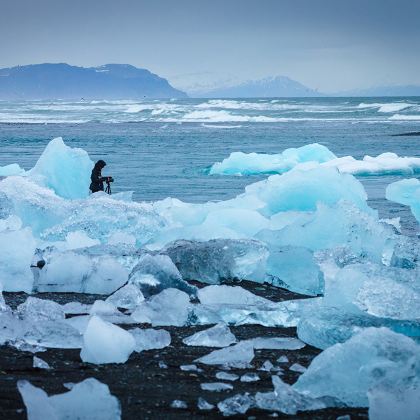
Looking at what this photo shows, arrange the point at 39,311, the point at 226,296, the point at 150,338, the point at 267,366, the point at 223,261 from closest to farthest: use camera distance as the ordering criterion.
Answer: the point at 267,366
the point at 150,338
the point at 39,311
the point at 226,296
the point at 223,261

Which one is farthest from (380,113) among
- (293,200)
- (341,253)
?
(341,253)

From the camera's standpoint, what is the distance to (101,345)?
356 cm

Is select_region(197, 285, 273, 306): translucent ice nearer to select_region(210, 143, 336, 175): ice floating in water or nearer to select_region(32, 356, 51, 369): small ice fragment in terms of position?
select_region(32, 356, 51, 369): small ice fragment

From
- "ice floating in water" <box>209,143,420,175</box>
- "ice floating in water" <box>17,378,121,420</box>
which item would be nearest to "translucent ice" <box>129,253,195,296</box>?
"ice floating in water" <box>17,378,121,420</box>

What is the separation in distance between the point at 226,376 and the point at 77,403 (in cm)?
83

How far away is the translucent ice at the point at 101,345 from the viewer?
3.55 meters

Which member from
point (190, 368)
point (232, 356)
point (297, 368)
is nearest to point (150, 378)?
point (190, 368)

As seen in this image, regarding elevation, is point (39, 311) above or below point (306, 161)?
above

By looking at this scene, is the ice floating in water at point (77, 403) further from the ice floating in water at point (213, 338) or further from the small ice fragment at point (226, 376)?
the ice floating in water at point (213, 338)

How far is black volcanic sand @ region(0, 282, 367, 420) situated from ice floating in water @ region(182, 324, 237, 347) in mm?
61

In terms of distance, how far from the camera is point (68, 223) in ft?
24.1

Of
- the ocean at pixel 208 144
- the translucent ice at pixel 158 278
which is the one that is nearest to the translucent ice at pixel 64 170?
the ocean at pixel 208 144

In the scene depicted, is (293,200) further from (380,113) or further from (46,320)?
(380,113)

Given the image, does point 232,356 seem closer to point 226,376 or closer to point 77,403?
point 226,376
